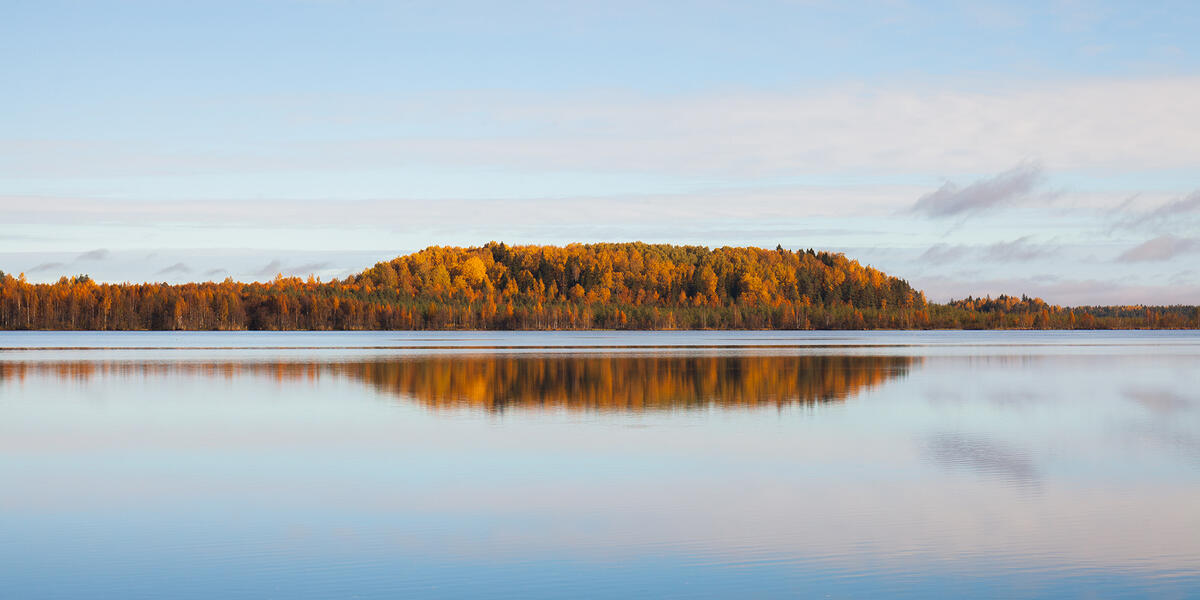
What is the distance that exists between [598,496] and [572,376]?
78.6 feet

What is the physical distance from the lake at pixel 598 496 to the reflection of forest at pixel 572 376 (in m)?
0.67

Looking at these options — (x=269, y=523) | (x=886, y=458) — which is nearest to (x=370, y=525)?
(x=269, y=523)

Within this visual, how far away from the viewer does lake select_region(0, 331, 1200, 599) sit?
30.8ft

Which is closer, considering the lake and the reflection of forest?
the lake

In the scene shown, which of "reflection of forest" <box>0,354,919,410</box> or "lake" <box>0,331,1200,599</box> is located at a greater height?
"reflection of forest" <box>0,354,919,410</box>

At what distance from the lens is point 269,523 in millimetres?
11688

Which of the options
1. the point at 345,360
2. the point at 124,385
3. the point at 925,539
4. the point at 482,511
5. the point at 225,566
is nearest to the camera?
the point at 225,566

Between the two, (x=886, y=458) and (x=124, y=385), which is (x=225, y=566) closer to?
(x=886, y=458)

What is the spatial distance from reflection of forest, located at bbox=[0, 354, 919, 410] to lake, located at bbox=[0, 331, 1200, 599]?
674 millimetres

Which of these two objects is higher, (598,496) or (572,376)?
(572,376)

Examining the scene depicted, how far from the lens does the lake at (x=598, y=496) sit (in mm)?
9391

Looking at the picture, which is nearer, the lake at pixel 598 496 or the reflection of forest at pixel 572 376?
the lake at pixel 598 496

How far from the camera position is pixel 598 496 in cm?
1335

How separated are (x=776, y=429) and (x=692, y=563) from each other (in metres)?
10.9
